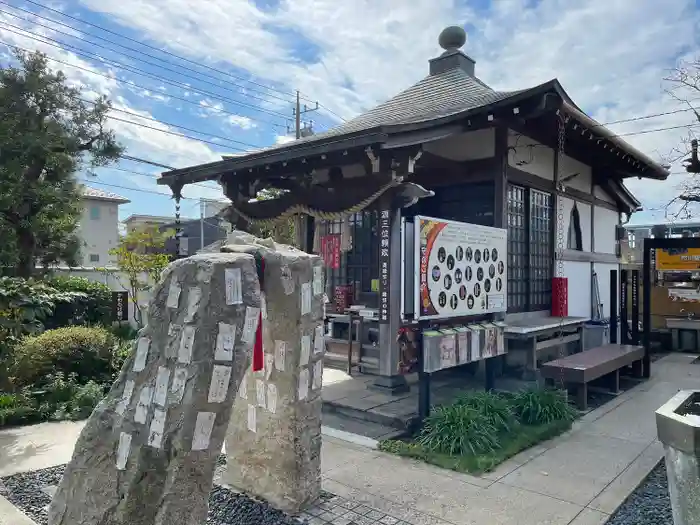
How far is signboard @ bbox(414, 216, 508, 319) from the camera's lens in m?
5.97

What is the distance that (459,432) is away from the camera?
17.4 feet

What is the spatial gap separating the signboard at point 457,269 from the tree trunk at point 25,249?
958cm

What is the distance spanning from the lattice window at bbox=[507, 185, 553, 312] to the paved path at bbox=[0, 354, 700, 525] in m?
2.77

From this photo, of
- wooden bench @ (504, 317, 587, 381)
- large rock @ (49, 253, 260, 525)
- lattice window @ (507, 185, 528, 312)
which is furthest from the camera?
lattice window @ (507, 185, 528, 312)

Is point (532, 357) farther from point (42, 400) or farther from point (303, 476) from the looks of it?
point (42, 400)

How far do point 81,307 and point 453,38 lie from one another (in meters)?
10.7

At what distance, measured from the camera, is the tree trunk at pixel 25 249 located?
1144cm

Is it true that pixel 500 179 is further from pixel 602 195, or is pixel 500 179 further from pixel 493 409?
pixel 602 195

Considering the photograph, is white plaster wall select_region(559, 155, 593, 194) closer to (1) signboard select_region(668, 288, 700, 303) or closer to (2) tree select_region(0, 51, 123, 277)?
(1) signboard select_region(668, 288, 700, 303)

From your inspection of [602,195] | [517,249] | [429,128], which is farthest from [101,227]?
[429,128]

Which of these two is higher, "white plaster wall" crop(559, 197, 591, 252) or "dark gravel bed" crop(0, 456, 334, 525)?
"white plaster wall" crop(559, 197, 591, 252)

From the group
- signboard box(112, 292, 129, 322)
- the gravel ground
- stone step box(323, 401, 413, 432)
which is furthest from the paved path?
signboard box(112, 292, 129, 322)

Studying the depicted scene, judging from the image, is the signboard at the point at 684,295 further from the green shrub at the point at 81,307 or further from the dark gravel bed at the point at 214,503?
the green shrub at the point at 81,307

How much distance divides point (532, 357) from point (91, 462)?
21.2 ft
